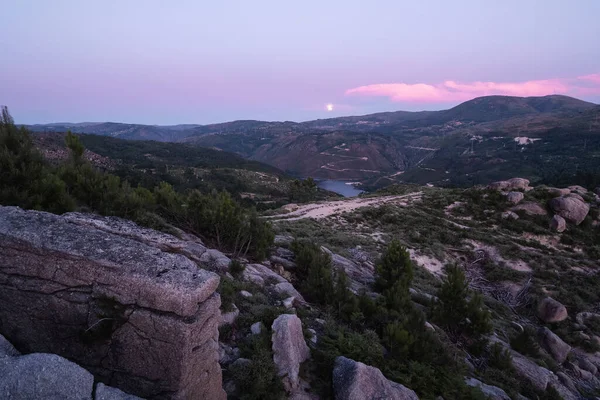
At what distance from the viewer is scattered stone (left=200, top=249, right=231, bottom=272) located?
27.1 feet

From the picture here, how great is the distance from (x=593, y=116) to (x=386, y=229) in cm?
19473

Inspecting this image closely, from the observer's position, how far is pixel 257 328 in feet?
20.0

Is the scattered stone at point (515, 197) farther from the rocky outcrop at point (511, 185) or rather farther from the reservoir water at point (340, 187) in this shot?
the reservoir water at point (340, 187)

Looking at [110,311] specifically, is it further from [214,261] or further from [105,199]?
[105,199]

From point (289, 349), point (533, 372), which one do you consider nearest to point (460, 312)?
point (533, 372)

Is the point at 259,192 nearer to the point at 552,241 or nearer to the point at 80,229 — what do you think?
the point at 552,241

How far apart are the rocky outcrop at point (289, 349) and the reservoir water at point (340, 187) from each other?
106904mm

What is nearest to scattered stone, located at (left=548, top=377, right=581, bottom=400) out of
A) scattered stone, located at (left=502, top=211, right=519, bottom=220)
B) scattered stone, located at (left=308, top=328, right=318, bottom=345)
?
scattered stone, located at (left=308, top=328, right=318, bottom=345)

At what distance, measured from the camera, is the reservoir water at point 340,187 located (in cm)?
11663

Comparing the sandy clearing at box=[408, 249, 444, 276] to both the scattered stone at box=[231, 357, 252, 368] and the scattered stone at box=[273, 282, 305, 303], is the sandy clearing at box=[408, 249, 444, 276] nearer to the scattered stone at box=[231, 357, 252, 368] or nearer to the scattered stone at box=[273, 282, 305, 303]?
the scattered stone at box=[273, 282, 305, 303]

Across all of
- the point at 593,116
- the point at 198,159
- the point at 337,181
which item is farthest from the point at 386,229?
the point at 593,116

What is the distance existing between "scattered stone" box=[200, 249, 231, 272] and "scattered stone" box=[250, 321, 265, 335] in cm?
246

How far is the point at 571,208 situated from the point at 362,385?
3013 cm

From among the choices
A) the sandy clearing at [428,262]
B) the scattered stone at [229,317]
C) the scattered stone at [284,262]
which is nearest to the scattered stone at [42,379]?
the scattered stone at [229,317]
